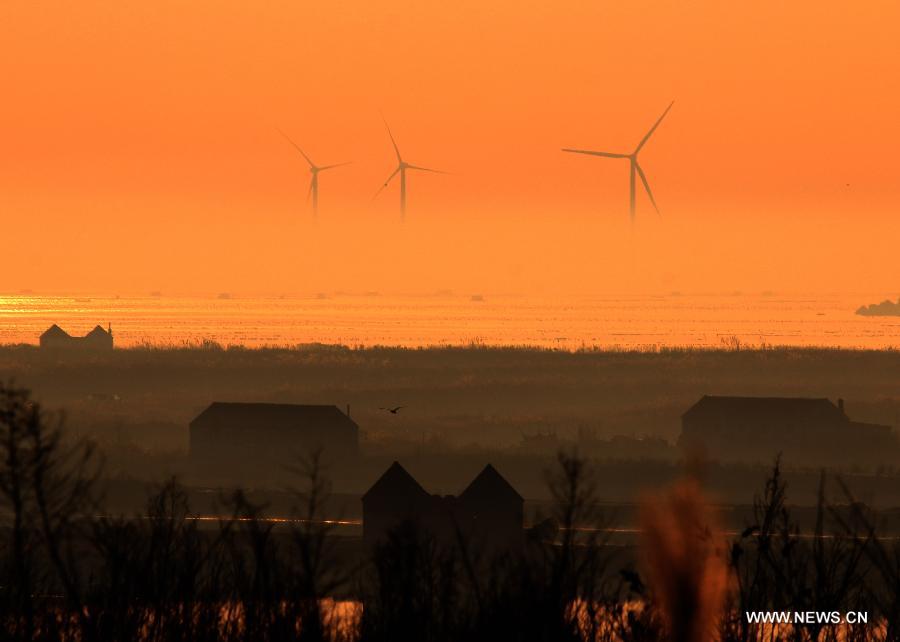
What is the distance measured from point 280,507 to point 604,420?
7413cm

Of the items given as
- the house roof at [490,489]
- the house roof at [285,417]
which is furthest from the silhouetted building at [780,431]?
the house roof at [490,489]

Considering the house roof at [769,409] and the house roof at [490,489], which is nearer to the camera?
the house roof at [490,489]

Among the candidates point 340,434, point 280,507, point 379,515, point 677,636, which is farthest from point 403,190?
point 677,636

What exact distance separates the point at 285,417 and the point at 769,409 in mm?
35807

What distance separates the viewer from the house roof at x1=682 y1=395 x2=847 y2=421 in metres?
127

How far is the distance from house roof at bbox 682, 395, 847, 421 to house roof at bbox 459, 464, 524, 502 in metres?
52.9

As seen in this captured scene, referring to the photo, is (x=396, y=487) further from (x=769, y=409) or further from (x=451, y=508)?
(x=769, y=409)

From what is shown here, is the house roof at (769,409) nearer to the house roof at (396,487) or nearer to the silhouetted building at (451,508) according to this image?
the house roof at (396,487)

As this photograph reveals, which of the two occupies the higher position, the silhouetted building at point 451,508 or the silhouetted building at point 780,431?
the silhouetted building at point 780,431

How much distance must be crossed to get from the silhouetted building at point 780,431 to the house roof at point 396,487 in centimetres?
4952

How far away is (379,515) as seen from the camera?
78.4 m

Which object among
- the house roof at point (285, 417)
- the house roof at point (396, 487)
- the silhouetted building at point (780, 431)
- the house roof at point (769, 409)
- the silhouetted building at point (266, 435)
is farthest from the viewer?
the house roof at point (769, 409)

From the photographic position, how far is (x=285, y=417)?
394ft

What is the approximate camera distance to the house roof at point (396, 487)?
257 ft
